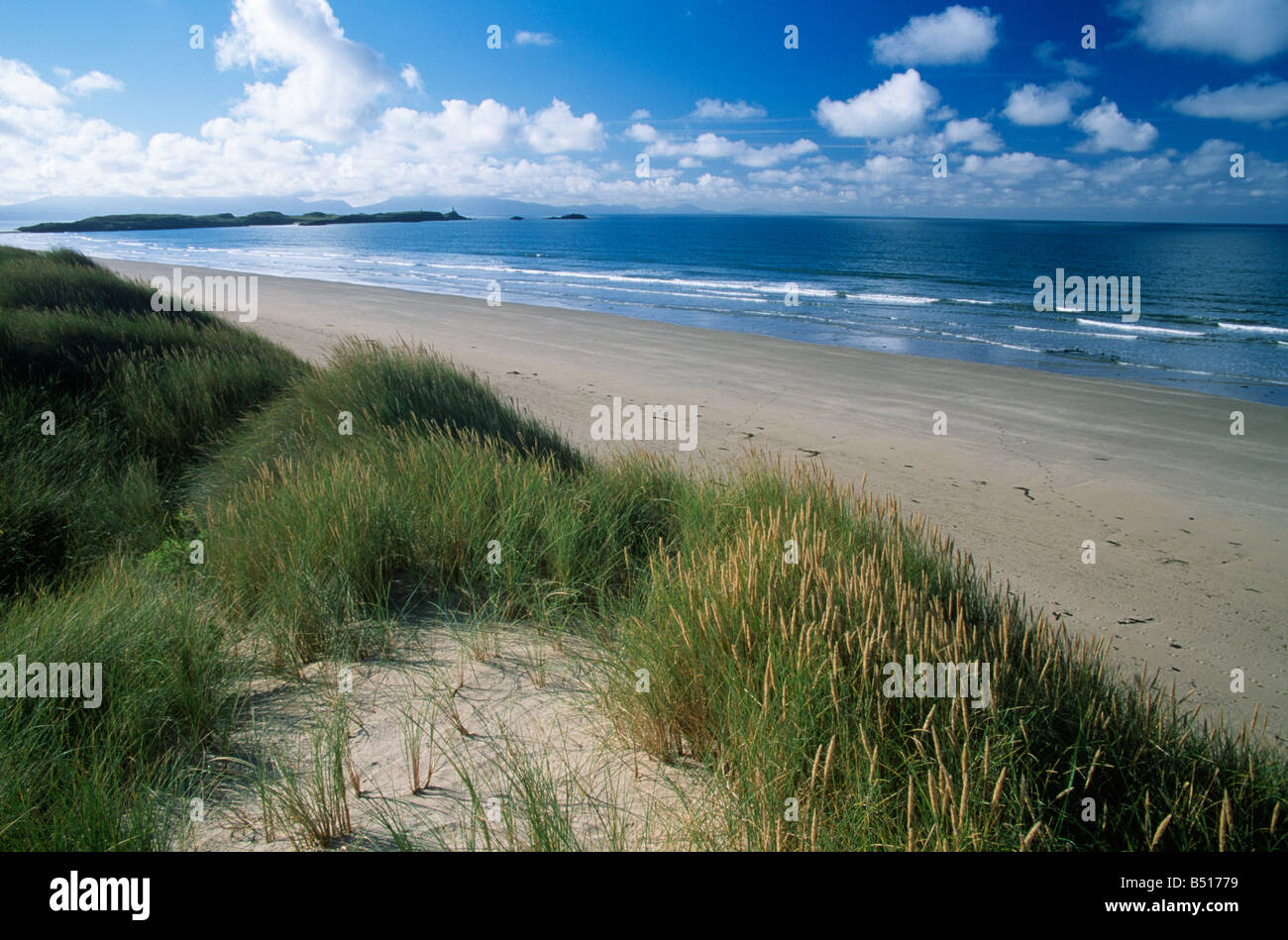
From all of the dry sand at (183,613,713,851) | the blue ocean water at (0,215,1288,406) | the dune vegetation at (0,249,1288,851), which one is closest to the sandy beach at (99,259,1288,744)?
the dune vegetation at (0,249,1288,851)

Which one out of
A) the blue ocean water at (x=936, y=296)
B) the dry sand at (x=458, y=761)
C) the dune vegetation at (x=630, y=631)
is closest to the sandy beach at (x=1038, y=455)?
the dune vegetation at (x=630, y=631)

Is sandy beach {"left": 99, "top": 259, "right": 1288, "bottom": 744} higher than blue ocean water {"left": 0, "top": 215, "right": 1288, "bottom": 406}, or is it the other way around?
blue ocean water {"left": 0, "top": 215, "right": 1288, "bottom": 406}

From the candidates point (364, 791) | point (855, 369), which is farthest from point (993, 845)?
point (855, 369)

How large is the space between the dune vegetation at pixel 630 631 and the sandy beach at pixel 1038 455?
0.76 meters

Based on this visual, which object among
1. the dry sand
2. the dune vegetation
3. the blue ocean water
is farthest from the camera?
the blue ocean water

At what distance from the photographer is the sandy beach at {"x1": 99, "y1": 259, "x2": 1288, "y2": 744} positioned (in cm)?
502

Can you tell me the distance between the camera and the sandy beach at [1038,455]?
5023 millimetres

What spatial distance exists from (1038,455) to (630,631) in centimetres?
770

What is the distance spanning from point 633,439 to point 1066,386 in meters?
9.71

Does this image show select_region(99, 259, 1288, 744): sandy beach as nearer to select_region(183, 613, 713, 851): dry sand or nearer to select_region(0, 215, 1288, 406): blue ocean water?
select_region(183, 613, 713, 851): dry sand

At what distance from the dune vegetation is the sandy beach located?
763 millimetres

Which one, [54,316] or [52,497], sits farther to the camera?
[54,316]
